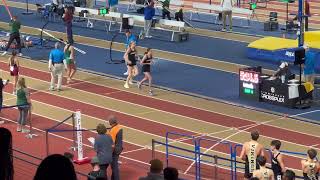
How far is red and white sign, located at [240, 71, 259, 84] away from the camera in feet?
77.3

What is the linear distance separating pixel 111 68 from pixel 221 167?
1370 centimetres

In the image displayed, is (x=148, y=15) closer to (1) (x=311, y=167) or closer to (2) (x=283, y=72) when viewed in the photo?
(2) (x=283, y=72)

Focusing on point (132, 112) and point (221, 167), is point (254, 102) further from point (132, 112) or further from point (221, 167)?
point (221, 167)

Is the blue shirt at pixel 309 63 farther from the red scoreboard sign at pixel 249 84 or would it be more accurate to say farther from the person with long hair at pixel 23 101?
the person with long hair at pixel 23 101

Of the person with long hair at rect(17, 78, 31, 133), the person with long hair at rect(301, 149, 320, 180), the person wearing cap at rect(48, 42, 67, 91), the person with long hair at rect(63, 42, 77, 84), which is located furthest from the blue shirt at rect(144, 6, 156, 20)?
the person with long hair at rect(301, 149, 320, 180)

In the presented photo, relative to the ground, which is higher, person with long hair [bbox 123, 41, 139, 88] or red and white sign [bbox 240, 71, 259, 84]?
person with long hair [bbox 123, 41, 139, 88]

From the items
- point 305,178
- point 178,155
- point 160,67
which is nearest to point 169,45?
point 160,67

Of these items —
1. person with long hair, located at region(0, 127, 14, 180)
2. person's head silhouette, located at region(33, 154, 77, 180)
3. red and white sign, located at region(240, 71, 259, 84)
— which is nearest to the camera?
person's head silhouette, located at region(33, 154, 77, 180)

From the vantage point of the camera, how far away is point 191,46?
1347 inches

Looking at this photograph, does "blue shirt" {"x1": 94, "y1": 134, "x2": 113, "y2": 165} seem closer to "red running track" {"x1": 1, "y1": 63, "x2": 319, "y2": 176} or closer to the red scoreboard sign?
"red running track" {"x1": 1, "y1": 63, "x2": 319, "y2": 176}

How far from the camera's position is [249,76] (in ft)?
78.1

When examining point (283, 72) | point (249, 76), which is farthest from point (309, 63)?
point (249, 76)

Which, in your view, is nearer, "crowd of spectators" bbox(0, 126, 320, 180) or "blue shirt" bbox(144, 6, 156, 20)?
"crowd of spectators" bbox(0, 126, 320, 180)

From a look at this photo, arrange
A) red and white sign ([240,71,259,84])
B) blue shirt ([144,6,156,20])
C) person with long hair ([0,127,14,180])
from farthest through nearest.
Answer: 1. blue shirt ([144,6,156,20])
2. red and white sign ([240,71,259,84])
3. person with long hair ([0,127,14,180])
